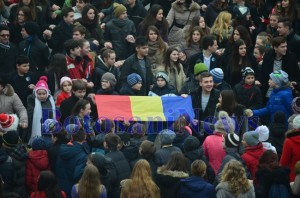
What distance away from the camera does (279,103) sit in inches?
743

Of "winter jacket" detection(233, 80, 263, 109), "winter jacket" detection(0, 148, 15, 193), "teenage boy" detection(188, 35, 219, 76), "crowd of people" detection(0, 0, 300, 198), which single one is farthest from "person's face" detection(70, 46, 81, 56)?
"winter jacket" detection(0, 148, 15, 193)

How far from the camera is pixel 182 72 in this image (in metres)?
20.5

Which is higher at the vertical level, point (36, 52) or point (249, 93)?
point (36, 52)

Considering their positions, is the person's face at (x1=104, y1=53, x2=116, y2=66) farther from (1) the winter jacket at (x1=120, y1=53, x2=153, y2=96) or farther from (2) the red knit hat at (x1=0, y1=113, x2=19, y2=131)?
(2) the red knit hat at (x1=0, y1=113, x2=19, y2=131)

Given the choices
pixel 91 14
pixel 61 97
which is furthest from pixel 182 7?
pixel 61 97

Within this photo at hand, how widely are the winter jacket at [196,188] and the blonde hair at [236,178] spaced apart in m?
0.30

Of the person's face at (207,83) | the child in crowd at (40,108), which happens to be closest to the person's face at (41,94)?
the child in crowd at (40,108)

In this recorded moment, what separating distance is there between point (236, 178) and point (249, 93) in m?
4.59

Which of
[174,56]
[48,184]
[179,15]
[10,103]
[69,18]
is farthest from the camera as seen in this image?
[179,15]

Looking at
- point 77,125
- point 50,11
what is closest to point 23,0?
point 50,11

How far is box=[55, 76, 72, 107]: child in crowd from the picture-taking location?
1903 centimetres

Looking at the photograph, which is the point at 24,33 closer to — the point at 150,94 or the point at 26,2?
the point at 26,2

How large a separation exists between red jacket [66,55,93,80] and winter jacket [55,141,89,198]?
3783mm

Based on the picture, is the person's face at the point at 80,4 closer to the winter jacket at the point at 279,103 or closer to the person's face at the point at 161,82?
the person's face at the point at 161,82
